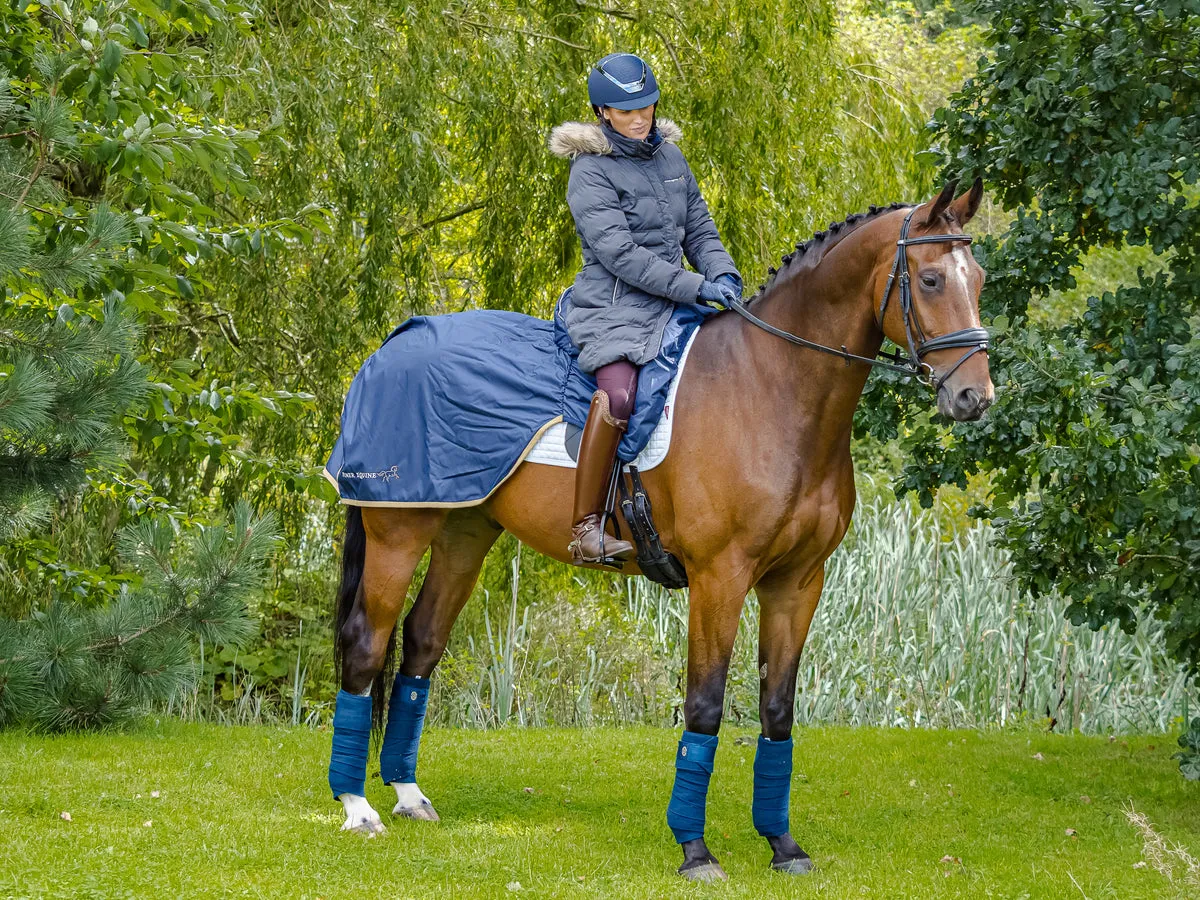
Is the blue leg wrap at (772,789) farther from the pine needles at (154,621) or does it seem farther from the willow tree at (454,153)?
the willow tree at (454,153)

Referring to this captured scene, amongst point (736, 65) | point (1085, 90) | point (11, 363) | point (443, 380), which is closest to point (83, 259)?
point (11, 363)

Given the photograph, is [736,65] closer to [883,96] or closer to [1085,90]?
[883,96]

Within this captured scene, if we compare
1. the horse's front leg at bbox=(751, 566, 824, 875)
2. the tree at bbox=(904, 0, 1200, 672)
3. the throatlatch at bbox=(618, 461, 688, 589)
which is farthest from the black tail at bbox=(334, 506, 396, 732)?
the tree at bbox=(904, 0, 1200, 672)

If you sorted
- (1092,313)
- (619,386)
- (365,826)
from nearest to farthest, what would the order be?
(619,386), (365,826), (1092,313)

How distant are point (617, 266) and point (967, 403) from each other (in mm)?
1355

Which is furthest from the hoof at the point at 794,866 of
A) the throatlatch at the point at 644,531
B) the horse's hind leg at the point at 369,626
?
the horse's hind leg at the point at 369,626

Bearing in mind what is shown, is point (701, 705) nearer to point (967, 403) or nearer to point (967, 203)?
point (967, 403)

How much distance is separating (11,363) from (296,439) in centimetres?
328

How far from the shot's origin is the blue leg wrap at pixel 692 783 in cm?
445

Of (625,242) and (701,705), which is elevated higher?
(625,242)

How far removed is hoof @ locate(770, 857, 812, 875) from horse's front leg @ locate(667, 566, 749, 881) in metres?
0.27

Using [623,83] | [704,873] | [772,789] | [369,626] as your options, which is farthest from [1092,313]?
[369,626]

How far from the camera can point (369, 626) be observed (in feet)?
17.0

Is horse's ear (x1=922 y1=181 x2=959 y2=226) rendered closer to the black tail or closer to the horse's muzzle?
the horse's muzzle
